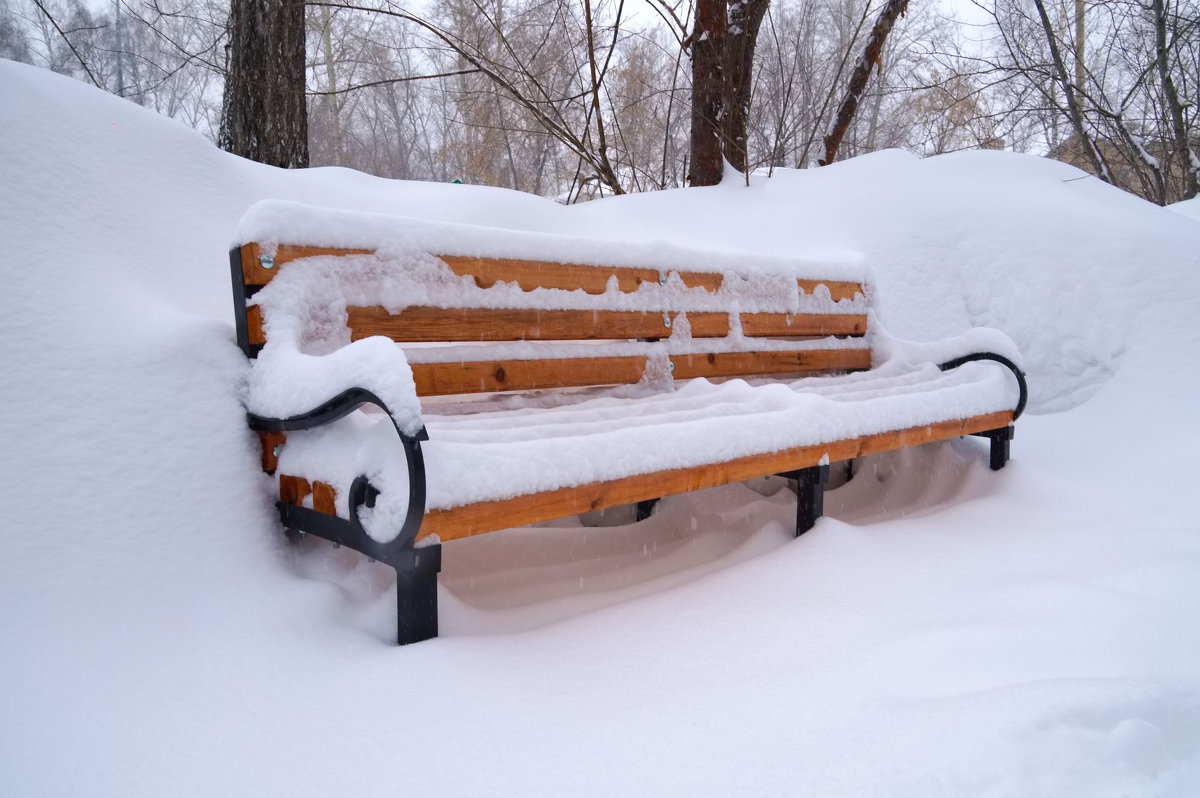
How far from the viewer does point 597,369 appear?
276 cm

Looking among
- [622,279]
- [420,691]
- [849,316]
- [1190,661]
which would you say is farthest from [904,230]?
[420,691]

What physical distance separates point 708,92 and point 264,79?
3.10 meters

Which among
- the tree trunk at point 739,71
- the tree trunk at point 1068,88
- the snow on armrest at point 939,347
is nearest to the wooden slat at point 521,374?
the snow on armrest at point 939,347

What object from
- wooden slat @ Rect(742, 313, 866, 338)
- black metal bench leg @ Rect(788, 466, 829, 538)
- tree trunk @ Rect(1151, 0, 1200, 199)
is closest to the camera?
black metal bench leg @ Rect(788, 466, 829, 538)

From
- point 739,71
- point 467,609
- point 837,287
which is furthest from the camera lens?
point 739,71

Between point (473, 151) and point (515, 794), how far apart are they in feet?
29.8

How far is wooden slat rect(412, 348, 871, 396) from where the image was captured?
7.58ft

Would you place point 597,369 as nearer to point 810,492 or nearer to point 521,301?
point 521,301

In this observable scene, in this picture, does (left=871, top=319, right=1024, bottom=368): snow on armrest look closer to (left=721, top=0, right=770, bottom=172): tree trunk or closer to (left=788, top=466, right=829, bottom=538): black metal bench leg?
(left=788, top=466, right=829, bottom=538): black metal bench leg

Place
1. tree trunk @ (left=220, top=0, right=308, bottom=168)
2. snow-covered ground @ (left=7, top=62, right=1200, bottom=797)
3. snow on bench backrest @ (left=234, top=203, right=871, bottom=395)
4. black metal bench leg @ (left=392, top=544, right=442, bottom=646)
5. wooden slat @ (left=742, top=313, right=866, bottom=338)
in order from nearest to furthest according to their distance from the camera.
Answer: snow-covered ground @ (left=7, top=62, right=1200, bottom=797) → black metal bench leg @ (left=392, top=544, right=442, bottom=646) → snow on bench backrest @ (left=234, top=203, right=871, bottom=395) → wooden slat @ (left=742, top=313, right=866, bottom=338) → tree trunk @ (left=220, top=0, right=308, bottom=168)

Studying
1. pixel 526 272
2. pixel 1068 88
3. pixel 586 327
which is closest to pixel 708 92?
pixel 1068 88

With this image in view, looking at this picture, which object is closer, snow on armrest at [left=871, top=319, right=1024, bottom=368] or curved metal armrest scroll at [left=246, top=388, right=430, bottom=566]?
curved metal armrest scroll at [left=246, top=388, right=430, bottom=566]

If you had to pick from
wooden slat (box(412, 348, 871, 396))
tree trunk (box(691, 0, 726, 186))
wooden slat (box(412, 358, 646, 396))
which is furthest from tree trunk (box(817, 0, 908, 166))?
wooden slat (box(412, 358, 646, 396))

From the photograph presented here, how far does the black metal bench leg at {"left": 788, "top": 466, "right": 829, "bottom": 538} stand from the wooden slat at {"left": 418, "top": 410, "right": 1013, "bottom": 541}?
76 mm
